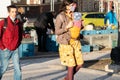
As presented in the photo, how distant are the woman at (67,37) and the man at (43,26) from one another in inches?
399

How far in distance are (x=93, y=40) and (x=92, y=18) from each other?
22184mm

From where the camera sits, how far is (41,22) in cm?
1942

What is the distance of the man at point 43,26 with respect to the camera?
19.2 m

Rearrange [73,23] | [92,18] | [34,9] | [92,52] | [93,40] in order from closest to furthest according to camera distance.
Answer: [73,23] → [92,52] → [93,40] → [92,18] → [34,9]

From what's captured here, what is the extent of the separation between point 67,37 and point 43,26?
34.6 feet

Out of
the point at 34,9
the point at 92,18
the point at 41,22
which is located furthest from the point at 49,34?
the point at 34,9

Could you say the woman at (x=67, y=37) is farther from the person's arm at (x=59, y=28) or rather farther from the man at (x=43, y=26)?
the man at (x=43, y=26)

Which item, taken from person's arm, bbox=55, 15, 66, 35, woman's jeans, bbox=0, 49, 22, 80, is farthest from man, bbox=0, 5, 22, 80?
person's arm, bbox=55, 15, 66, 35

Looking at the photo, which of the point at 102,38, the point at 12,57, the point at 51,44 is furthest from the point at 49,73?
the point at 102,38

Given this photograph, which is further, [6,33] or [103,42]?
[103,42]

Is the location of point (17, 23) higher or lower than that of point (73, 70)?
higher

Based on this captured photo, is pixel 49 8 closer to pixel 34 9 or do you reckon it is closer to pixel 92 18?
pixel 34 9

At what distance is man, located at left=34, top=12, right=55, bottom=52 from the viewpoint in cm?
1925

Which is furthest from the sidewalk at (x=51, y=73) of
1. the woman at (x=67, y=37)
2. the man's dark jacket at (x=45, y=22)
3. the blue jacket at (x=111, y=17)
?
the blue jacket at (x=111, y=17)
